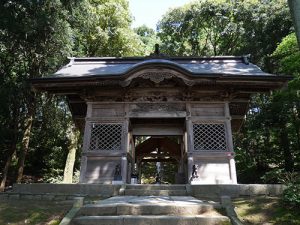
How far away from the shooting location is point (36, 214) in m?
5.31

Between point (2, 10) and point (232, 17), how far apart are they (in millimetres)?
17880

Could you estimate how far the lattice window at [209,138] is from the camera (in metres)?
9.65

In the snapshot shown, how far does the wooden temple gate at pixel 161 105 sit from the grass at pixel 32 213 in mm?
3362

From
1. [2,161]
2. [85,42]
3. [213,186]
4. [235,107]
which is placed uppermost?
[85,42]

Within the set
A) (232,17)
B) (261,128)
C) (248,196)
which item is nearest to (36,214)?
(248,196)

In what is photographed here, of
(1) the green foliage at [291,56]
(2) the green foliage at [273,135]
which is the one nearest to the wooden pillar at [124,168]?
(2) the green foliage at [273,135]

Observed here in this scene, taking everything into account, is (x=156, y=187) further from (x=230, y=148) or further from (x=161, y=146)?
(x=161, y=146)

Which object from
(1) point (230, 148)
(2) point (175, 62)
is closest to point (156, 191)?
(1) point (230, 148)

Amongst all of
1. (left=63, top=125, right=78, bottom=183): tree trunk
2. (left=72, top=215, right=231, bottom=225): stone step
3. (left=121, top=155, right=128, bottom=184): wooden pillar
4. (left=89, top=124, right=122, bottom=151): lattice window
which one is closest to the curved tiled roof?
(left=89, top=124, right=122, bottom=151): lattice window

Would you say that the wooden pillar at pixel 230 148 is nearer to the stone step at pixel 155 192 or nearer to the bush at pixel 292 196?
the stone step at pixel 155 192

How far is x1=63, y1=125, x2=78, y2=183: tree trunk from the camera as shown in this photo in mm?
17391

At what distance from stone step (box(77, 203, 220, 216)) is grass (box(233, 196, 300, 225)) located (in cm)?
84

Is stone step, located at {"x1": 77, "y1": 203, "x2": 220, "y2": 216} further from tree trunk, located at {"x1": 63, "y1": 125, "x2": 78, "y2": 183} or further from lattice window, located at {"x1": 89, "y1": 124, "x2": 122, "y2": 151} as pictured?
tree trunk, located at {"x1": 63, "y1": 125, "x2": 78, "y2": 183}

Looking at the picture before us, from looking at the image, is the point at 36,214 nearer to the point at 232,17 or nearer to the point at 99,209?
the point at 99,209
